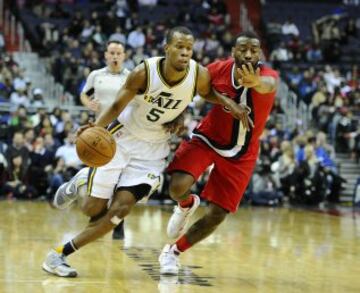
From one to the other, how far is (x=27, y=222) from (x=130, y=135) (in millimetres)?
4645

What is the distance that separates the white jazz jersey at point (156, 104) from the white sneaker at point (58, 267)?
1.24 m

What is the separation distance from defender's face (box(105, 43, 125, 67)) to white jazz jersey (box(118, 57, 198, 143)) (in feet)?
6.94

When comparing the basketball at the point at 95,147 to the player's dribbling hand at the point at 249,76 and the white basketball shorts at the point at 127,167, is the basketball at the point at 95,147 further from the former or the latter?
the player's dribbling hand at the point at 249,76

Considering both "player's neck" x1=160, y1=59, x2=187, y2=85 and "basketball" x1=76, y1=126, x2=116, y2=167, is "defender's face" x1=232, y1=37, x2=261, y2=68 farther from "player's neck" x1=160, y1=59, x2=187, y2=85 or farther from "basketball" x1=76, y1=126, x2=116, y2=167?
"basketball" x1=76, y1=126, x2=116, y2=167

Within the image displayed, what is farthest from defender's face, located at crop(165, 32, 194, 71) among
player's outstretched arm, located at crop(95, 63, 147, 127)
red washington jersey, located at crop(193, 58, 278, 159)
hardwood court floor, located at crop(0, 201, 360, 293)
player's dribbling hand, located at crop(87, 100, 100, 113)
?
player's dribbling hand, located at crop(87, 100, 100, 113)

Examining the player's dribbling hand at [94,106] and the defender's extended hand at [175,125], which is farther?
the player's dribbling hand at [94,106]

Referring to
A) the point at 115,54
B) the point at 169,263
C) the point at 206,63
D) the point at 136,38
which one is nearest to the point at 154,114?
the point at 169,263

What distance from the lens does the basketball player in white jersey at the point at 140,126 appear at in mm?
7176

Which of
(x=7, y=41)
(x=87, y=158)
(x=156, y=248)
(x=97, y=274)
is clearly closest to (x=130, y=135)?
(x=87, y=158)

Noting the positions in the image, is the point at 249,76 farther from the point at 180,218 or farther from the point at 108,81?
the point at 108,81

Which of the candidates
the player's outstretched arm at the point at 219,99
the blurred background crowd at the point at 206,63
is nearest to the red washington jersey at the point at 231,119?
the player's outstretched arm at the point at 219,99

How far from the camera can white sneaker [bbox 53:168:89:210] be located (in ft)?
26.3

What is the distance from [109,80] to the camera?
32.1 ft

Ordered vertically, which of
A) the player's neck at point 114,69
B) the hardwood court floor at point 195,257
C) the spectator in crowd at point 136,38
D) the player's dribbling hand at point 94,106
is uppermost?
the spectator in crowd at point 136,38
